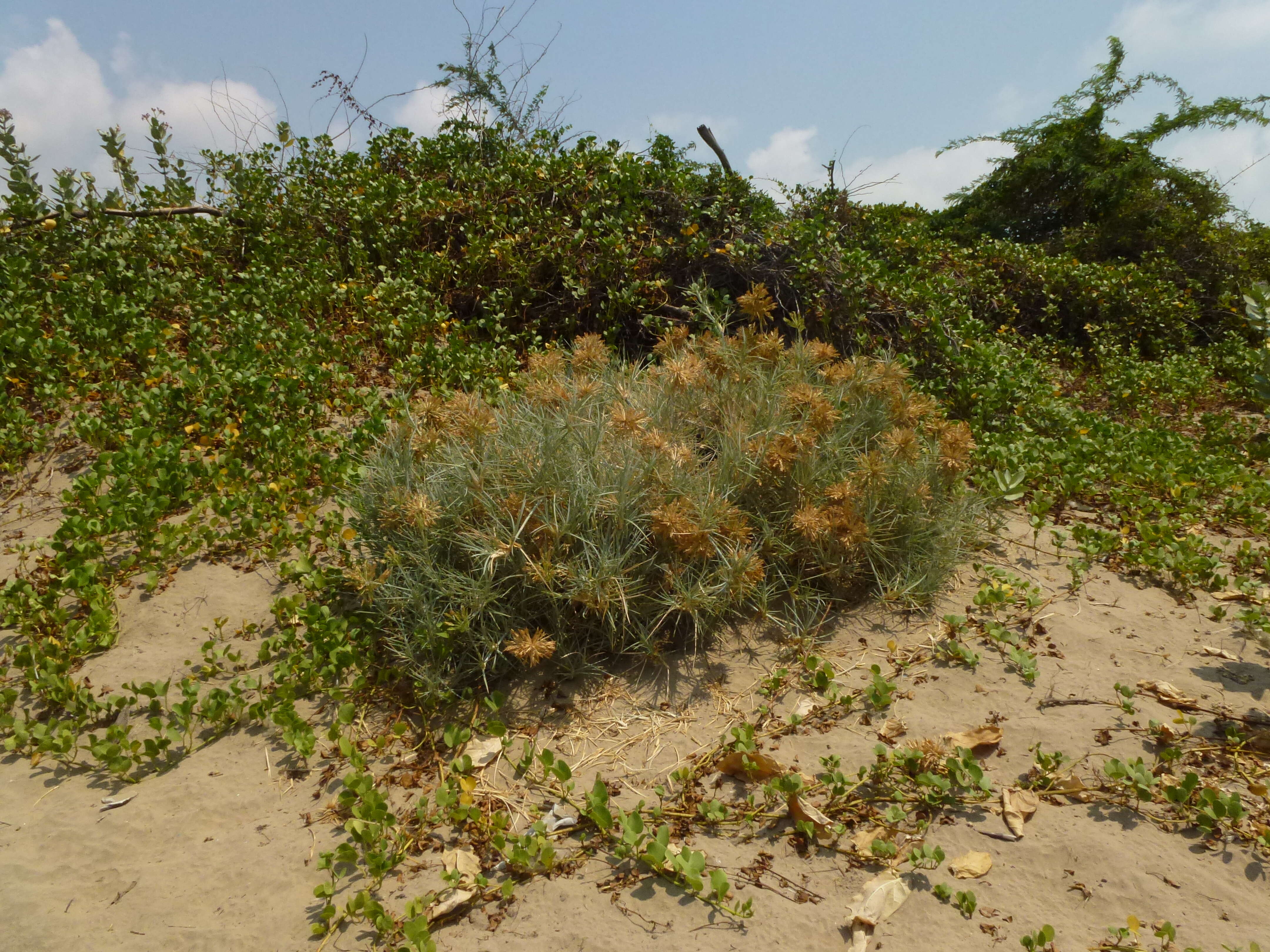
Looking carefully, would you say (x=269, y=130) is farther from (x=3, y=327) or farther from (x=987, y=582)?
(x=987, y=582)

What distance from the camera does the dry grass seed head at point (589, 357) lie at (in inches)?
144

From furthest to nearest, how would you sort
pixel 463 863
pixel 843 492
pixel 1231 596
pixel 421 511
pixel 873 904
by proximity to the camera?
pixel 1231 596 < pixel 843 492 < pixel 421 511 < pixel 463 863 < pixel 873 904

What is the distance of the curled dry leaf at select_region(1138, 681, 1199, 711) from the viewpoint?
8.62 feet

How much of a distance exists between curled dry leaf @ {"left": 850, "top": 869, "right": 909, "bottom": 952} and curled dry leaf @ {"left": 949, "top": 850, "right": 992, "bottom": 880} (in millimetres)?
155

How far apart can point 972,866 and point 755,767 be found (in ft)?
2.04

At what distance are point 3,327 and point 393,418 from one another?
254 centimetres

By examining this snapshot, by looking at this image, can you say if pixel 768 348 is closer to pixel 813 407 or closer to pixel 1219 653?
pixel 813 407

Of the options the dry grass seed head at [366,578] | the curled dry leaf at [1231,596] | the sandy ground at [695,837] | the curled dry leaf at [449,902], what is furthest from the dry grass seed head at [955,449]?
the curled dry leaf at [449,902]

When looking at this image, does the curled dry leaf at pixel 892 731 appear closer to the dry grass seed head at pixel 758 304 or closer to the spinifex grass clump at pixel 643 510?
the spinifex grass clump at pixel 643 510

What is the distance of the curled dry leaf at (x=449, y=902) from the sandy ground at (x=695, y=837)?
0.04 meters

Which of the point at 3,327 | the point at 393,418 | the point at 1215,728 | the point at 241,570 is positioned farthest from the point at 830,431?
the point at 3,327

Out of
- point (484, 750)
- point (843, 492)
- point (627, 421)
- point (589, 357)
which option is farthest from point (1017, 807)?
point (589, 357)

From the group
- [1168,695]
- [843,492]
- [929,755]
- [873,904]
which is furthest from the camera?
[843,492]

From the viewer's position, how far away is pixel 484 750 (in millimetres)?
2615
